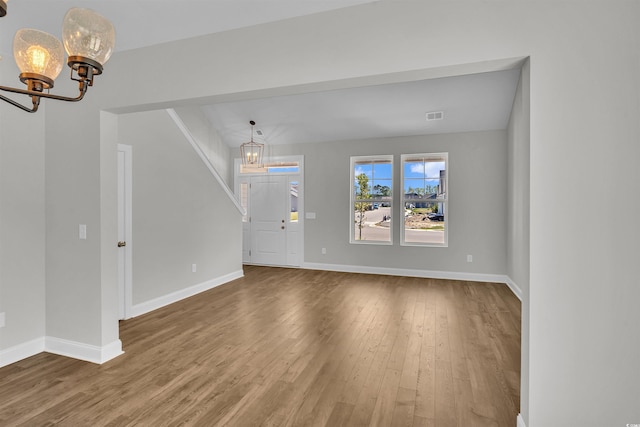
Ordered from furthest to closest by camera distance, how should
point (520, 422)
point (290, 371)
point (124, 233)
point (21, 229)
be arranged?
point (124, 233)
point (21, 229)
point (290, 371)
point (520, 422)

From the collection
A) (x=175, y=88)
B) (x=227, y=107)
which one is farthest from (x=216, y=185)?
(x=175, y=88)

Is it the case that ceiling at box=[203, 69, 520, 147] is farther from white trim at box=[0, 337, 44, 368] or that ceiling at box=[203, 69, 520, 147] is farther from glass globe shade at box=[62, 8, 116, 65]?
white trim at box=[0, 337, 44, 368]

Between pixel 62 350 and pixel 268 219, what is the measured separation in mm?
4630

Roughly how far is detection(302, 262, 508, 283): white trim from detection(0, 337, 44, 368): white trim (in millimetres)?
4595

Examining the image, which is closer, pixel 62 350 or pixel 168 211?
pixel 62 350

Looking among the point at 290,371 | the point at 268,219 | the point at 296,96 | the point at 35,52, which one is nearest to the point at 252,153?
the point at 296,96

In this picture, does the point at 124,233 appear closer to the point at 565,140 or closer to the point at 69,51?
the point at 69,51

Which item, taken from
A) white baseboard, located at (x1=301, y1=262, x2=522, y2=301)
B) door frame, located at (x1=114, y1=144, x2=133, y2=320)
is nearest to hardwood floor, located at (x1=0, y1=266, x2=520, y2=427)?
door frame, located at (x1=114, y1=144, x2=133, y2=320)

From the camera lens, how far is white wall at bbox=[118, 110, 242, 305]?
3.95 meters

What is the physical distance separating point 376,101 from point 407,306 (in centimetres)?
317

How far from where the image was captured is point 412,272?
6281 mm

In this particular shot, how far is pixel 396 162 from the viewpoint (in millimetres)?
6438

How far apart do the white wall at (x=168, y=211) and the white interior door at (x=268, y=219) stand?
1.86 metres

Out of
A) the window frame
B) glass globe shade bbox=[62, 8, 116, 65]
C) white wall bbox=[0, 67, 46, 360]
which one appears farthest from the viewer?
the window frame
